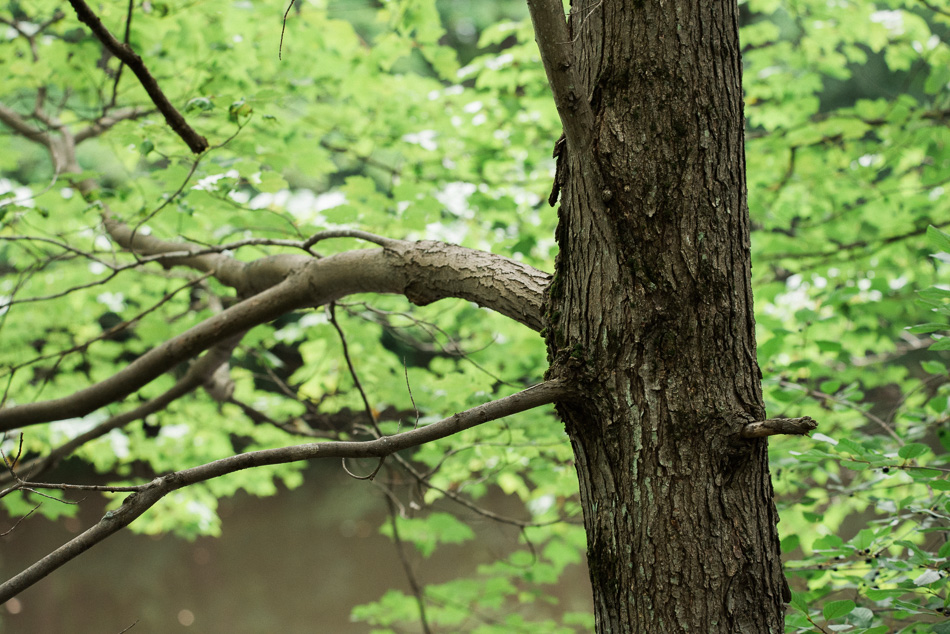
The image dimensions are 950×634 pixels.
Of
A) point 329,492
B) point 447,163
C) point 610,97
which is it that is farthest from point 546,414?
point 329,492

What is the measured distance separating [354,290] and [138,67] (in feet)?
2.34

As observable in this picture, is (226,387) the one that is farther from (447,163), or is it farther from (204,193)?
(447,163)

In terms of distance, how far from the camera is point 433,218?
7.64 feet

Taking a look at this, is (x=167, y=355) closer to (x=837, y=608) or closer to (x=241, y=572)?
(x=837, y=608)

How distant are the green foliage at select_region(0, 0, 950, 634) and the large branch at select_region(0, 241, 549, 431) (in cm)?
37

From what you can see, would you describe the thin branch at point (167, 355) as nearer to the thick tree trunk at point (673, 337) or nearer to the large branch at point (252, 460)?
the large branch at point (252, 460)

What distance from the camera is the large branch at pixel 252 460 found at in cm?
90

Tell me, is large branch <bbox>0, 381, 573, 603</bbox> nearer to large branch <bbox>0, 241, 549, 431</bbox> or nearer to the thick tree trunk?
the thick tree trunk

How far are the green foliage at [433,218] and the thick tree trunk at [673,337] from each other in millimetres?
739

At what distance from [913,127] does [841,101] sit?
19.7ft

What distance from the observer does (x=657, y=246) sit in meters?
1.08

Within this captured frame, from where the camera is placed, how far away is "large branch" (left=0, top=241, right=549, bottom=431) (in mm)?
1319

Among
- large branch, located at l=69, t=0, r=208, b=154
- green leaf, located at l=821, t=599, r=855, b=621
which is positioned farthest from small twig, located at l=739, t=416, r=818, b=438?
large branch, located at l=69, t=0, r=208, b=154

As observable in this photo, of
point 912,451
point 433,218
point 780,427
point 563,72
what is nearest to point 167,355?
point 433,218
